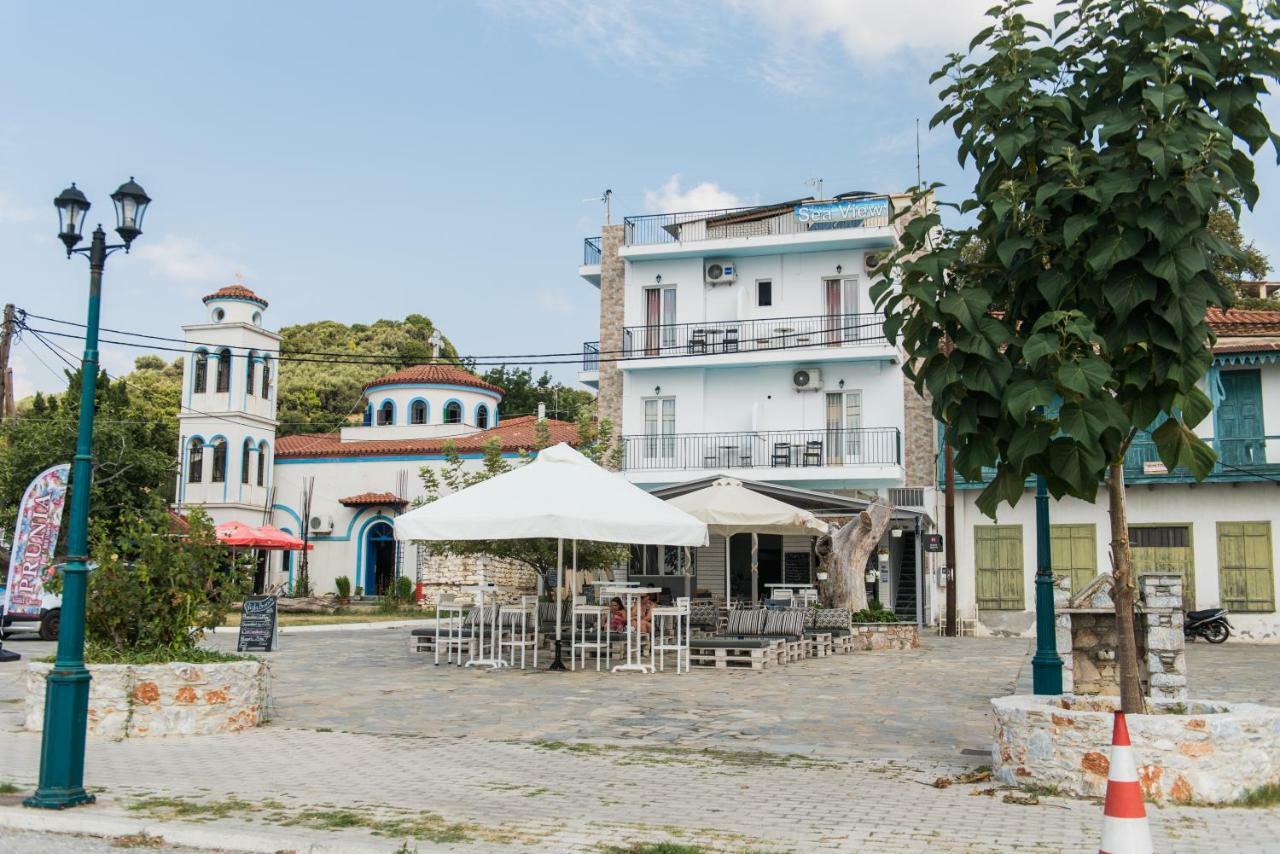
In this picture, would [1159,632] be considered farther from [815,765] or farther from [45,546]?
[45,546]

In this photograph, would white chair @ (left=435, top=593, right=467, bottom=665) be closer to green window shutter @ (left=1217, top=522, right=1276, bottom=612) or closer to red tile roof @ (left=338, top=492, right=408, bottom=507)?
green window shutter @ (left=1217, top=522, right=1276, bottom=612)

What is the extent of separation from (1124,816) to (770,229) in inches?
996

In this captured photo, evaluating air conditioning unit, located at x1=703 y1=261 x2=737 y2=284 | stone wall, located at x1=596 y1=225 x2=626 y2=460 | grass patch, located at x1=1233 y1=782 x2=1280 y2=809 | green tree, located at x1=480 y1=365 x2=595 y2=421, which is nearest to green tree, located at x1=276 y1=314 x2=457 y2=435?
green tree, located at x1=480 y1=365 x2=595 y2=421

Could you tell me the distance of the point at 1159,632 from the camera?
32.0 ft

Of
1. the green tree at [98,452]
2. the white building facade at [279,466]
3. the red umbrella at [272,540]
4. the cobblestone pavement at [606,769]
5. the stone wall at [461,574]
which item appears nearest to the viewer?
the cobblestone pavement at [606,769]

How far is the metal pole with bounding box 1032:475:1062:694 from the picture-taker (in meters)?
9.39

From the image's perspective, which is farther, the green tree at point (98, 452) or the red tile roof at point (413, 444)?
the red tile roof at point (413, 444)

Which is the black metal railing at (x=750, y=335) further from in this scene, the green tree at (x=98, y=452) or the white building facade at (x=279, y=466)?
the green tree at (x=98, y=452)

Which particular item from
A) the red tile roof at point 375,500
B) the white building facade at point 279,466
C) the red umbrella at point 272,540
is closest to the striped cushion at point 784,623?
the red umbrella at point 272,540

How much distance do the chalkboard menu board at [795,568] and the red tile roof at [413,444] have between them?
357 inches

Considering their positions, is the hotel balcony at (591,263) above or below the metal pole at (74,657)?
above

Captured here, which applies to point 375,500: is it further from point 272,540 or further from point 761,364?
point 761,364

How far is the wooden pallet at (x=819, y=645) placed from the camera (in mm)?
17094

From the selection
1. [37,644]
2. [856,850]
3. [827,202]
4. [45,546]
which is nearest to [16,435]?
[37,644]
